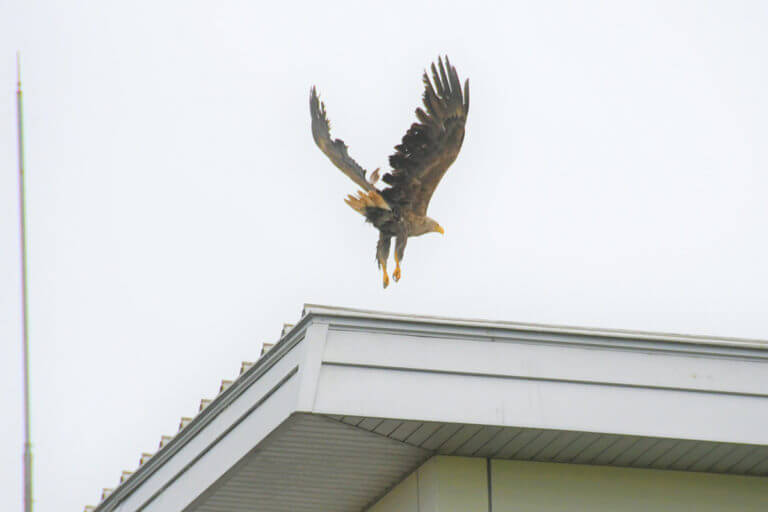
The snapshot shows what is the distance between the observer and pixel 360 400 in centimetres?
569

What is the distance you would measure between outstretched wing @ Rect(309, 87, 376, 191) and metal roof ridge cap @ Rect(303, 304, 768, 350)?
8.55 ft

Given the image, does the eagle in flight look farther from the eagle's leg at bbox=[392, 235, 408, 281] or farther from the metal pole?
the metal pole

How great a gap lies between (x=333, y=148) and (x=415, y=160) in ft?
1.89

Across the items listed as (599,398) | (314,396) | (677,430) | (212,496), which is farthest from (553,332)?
(212,496)

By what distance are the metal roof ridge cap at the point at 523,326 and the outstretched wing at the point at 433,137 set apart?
107 inches

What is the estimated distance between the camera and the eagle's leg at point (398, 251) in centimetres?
881

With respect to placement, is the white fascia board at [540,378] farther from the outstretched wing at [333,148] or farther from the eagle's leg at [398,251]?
the eagle's leg at [398,251]

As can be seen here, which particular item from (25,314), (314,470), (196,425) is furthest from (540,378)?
(25,314)

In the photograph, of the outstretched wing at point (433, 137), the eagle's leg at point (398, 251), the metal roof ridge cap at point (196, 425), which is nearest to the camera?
the metal roof ridge cap at point (196, 425)

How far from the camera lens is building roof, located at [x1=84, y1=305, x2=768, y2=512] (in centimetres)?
573

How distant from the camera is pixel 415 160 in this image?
27.7 feet

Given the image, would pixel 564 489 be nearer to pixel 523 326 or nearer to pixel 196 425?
pixel 523 326

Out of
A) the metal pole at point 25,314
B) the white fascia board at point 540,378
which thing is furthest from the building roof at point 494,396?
the metal pole at point 25,314

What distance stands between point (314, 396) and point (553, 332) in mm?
1163
